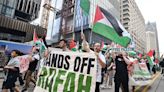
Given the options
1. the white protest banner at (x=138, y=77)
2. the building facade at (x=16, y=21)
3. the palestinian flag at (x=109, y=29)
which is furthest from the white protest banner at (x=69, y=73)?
the building facade at (x=16, y=21)

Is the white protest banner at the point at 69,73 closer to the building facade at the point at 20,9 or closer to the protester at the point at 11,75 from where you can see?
the protester at the point at 11,75

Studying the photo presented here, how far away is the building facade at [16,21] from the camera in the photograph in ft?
105

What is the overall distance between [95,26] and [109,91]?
3351 millimetres

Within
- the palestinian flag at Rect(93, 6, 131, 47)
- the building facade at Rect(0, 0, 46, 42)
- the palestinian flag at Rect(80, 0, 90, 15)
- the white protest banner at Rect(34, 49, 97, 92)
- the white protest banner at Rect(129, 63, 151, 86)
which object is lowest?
the white protest banner at Rect(129, 63, 151, 86)

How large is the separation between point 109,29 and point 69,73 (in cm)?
221

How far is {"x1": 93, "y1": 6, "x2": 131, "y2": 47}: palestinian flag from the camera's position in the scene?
199 inches

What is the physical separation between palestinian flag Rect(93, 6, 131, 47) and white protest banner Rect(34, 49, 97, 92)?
1649mm

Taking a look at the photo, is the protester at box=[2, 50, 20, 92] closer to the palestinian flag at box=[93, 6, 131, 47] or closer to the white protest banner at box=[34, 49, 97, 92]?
the white protest banner at box=[34, 49, 97, 92]

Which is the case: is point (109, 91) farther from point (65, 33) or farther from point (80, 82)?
point (65, 33)

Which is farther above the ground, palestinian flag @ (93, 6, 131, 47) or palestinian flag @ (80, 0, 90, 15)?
palestinian flag @ (80, 0, 90, 15)

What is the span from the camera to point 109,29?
5.16m

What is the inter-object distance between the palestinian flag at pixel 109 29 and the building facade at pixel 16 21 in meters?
29.0

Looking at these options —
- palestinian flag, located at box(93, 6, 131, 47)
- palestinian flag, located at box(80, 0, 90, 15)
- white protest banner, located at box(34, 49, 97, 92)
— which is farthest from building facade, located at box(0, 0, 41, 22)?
white protest banner, located at box(34, 49, 97, 92)

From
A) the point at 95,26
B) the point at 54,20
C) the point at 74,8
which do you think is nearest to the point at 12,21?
the point at 74,8
